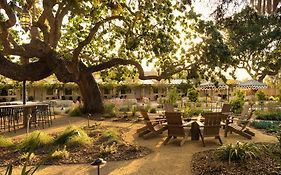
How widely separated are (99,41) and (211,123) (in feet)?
38.5

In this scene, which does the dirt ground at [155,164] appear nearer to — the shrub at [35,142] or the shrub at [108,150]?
the shrub at [108,150]

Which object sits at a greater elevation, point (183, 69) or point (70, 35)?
point (70, 35)

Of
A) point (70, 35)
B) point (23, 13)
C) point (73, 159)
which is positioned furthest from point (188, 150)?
point (70, 35)

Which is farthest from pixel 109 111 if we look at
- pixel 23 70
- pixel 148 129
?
pixel 148 129

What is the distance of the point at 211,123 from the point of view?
10.4 metres

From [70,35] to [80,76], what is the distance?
2.66 meters

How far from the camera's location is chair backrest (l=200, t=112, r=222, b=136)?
10273 millimetres

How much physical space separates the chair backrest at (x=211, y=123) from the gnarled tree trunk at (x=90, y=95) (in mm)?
10529

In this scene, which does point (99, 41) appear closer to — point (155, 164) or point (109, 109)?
point (109, 109)

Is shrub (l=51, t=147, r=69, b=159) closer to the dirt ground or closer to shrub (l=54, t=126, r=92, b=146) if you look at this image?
the dirt ground

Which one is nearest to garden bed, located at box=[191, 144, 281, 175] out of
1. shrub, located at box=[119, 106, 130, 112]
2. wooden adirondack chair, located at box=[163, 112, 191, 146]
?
wooden adirondack chair, located at box=[163, 112, 191, 146]

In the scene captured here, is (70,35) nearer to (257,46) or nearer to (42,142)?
(42,142)

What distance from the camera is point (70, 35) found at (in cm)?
1959

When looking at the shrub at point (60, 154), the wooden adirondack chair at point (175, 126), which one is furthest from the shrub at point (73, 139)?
the wooden adirondack chair at point (175, 126)
